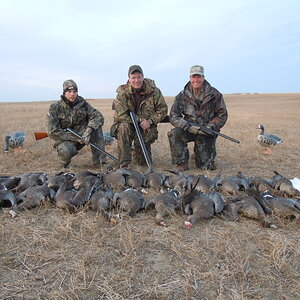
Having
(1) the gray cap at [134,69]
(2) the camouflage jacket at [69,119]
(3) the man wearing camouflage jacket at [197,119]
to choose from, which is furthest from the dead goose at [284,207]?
(2) the camouflage jacket at [69,119]

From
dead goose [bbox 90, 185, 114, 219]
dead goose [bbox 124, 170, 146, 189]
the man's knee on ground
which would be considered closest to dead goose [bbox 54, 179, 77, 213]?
dead goose [bbox 90, 185, 114, 219]

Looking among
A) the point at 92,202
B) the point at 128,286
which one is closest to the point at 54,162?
the point at 92,202

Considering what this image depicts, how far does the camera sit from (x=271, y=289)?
248 cm

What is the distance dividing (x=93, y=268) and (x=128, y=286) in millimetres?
430

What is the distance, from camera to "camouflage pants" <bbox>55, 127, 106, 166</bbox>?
6000 mm

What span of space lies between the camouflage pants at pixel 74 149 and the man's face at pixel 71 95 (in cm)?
78

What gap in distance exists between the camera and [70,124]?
6344 mm

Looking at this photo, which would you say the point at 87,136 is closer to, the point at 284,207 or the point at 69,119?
the point at 69,119

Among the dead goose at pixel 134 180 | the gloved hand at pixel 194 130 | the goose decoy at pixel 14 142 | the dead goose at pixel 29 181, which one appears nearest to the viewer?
the dead goose at pixel 29 181

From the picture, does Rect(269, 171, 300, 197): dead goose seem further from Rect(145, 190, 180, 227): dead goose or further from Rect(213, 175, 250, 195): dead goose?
Rect(145, 190, 180, 227): dead goose

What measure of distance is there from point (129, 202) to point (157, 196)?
0.40m

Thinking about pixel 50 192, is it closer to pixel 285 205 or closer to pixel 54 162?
pixel 54 162

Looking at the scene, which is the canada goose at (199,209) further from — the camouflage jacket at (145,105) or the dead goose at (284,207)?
the camouflage jacket at (145,105)

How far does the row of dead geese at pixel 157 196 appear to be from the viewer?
3.84m
